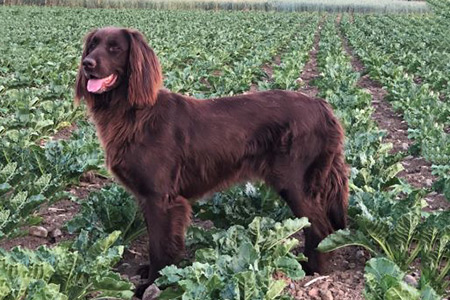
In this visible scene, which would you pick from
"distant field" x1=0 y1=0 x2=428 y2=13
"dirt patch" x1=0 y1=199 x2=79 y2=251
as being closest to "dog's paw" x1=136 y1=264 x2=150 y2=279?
"dirt patch" x1=0 y1=199 x2=79 y2=251

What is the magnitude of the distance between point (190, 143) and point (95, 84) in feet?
2.37

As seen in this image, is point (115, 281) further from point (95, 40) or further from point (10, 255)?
point (95, 40)

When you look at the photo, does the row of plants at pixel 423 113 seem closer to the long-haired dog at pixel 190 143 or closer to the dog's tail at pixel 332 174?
the dog's tail at pixel 332 174

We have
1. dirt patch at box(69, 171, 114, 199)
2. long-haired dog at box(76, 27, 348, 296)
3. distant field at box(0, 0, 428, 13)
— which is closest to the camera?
long-haired dog at box(76, 27, 348, 296)

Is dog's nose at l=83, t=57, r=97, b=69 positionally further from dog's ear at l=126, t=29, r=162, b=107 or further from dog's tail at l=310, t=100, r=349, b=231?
dog's tail at l=310, t=100, r=349, b=231

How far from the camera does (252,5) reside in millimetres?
46438

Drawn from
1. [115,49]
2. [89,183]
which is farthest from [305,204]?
[89,183]

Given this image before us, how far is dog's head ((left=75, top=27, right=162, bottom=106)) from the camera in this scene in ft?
12.7

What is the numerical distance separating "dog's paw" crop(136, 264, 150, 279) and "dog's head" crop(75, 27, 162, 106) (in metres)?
1.15

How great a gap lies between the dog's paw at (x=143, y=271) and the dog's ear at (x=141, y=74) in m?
1.15

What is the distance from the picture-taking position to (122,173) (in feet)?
13.1

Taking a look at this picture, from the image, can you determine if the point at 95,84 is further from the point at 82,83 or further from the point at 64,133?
the point at 64,133

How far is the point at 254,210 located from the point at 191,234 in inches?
25.0

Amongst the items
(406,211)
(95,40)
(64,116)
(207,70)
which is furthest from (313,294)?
(207,70)
